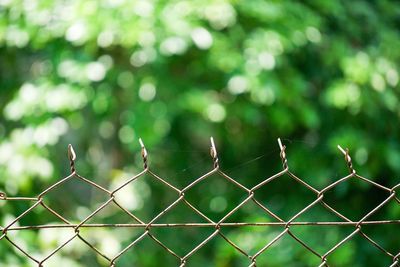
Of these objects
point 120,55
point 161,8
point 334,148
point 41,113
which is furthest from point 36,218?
point 334,148

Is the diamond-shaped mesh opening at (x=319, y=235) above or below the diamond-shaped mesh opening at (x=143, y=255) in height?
above

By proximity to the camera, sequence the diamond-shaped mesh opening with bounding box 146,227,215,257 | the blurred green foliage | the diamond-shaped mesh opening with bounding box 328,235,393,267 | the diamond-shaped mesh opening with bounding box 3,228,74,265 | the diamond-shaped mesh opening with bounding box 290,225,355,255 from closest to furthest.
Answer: the diamond-shaped mesh opening with bounding box 3,228,74,265, the blurred green foliage, the diamond-shaped mesh opening with bounding box 290,225,355,255, the diamond-shaped mesh opening with bounding box 328,235,393,267, the diamond-shaped mesh opening with bounding box 146,227,215,257

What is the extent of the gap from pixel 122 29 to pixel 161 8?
0.17 meters

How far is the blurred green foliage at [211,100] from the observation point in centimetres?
290

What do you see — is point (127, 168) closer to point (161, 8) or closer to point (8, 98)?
point (8, 98)

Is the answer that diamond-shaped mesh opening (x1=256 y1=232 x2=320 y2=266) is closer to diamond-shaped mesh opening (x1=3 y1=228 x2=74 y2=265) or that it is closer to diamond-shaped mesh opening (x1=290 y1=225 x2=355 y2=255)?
diamond-shaped mesh opening (x1=290 y1=225 x2=355 y2=255)

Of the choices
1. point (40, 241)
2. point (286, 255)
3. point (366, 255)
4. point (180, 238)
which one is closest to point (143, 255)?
point (180, 238)

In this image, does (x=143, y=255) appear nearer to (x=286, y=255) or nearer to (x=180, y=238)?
(x=180, y=238)

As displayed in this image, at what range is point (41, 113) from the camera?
3.02 m

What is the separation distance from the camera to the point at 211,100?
3.07 metres

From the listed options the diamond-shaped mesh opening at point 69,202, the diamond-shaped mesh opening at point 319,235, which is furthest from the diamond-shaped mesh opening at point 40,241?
the diamond-shaped mesh opening at point 319,235

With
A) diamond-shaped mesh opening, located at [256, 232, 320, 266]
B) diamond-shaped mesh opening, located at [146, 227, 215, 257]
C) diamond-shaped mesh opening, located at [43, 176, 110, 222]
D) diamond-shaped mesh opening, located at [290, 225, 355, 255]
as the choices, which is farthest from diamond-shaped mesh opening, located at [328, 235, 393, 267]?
diamond-shaped mesh opening, located at [43, 176, 110, 222]

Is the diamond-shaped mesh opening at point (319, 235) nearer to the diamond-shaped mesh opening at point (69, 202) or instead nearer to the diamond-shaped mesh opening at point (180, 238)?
the diamond-shaped mesh opening at point (180, 238)

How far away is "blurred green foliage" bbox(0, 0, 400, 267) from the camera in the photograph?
2.90 metres
